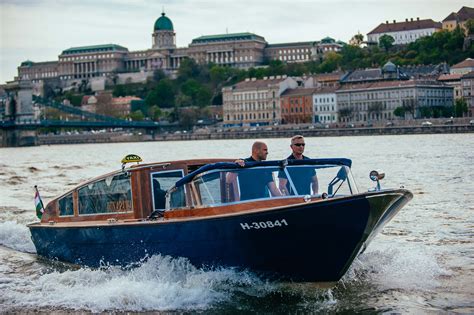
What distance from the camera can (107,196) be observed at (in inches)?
579

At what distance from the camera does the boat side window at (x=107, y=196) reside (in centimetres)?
1433

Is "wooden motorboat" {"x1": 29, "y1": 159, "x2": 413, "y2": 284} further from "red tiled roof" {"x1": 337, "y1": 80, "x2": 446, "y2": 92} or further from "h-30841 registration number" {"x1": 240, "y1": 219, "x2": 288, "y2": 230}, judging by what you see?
"red tiled roof" {"x1": 337, "y1": 80, "x2": 446, "y2": 92}

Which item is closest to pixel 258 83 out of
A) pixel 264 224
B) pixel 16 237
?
pixel 16 237

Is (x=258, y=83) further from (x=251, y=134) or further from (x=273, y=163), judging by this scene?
(x=273, y=163)

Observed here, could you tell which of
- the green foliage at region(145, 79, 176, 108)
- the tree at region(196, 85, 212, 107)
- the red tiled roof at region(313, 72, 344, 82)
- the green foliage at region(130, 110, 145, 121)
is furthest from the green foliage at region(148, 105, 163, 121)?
the red tiled roof at region(313, 72, 344, 82)

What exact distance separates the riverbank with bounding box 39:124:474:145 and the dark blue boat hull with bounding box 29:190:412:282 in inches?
3447

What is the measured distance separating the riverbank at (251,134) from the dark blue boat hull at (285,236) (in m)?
87.6

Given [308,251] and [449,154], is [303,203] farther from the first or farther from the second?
[449,154]

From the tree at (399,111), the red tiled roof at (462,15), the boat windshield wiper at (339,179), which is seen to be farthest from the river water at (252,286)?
the red tiled roof at (462,15)

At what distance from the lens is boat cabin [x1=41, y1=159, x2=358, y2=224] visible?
493 inches

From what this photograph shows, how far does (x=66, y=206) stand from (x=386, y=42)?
6236 inches

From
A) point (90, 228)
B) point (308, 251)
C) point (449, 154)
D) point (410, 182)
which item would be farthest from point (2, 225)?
point (449, 154)

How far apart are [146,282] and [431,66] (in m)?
133

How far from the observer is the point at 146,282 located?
13.3 meters
